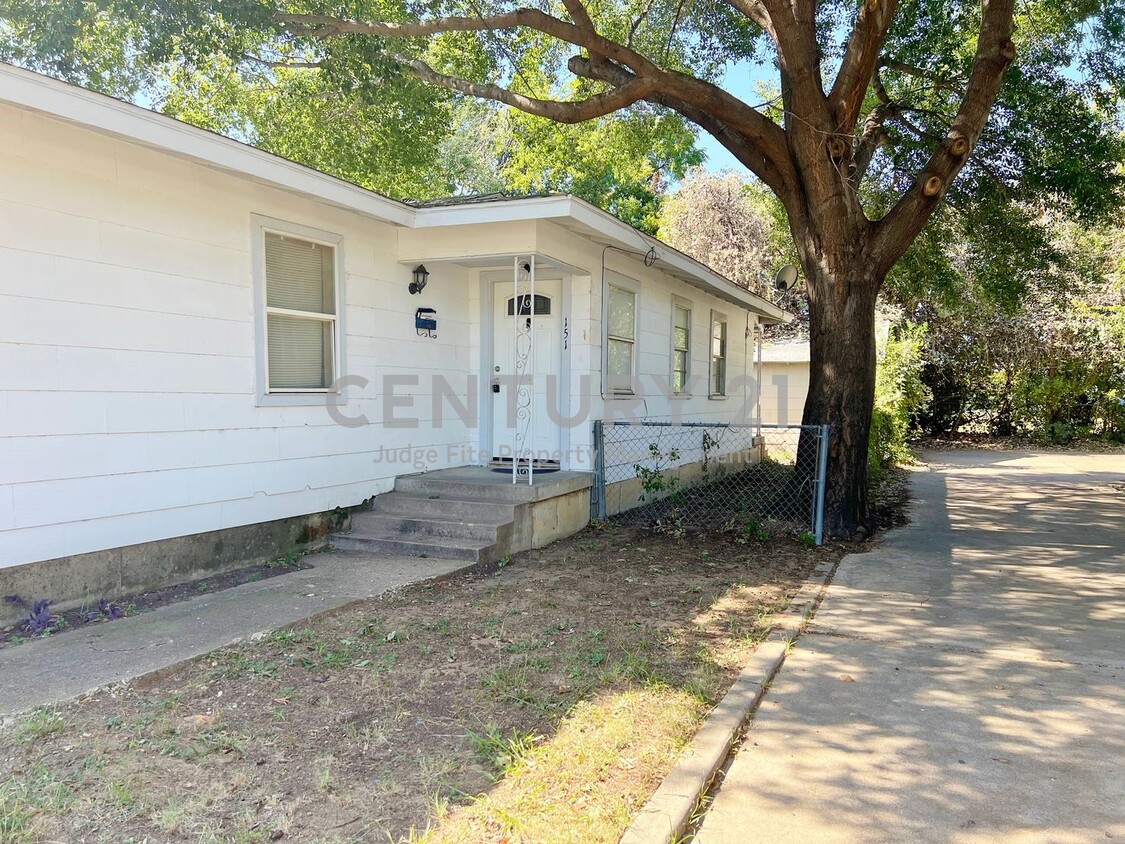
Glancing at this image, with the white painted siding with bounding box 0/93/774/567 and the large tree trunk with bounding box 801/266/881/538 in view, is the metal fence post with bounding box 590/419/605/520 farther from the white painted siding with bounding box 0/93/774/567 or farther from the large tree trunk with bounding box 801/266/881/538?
the large tree trunk with bounding box 801/266/881/538

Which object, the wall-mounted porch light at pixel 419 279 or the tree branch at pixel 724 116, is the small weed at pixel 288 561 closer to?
the wall-mounted porch light at pixel 419 279

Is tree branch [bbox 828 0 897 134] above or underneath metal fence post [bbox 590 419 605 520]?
above

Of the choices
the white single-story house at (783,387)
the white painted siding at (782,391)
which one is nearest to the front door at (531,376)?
the white single-story house at (783,387)

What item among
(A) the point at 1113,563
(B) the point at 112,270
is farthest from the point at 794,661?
(B) the point at 112,270

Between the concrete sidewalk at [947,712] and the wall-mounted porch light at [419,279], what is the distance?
4694 mm

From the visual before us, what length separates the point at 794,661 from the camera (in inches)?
158

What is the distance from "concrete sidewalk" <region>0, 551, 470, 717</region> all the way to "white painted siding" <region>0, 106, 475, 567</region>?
639mm

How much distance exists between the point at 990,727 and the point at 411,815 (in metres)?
2.60

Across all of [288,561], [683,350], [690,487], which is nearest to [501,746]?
[288,561]

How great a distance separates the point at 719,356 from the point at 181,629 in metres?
9.79

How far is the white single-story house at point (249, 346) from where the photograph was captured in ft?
14.0

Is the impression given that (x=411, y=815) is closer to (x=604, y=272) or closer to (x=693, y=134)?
(x=604, y=272)

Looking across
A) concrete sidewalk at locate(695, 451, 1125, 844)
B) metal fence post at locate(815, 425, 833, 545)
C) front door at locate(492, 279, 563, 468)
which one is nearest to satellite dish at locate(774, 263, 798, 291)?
metal fence post at locate(815, 425, 833, 545)

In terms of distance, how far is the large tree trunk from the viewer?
7.22m
